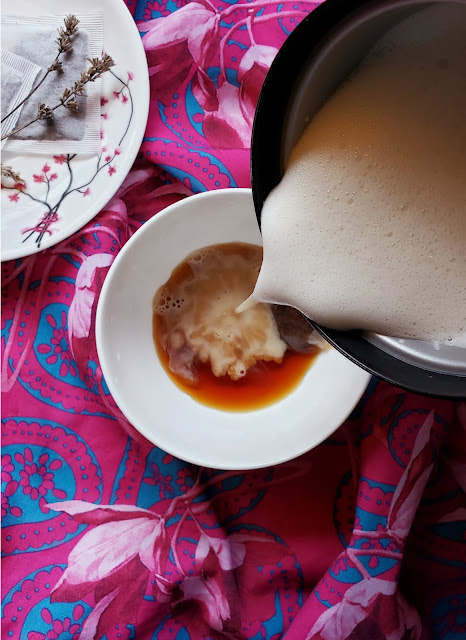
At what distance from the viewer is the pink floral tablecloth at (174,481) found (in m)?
0.82

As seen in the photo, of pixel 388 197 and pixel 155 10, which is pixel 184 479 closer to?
pixel 388 197

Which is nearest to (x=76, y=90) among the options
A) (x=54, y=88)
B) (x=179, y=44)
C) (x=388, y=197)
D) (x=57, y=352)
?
(x=54, y=88)

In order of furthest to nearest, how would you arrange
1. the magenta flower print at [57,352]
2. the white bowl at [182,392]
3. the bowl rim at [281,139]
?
the magenta flower print at [57,352] → the white bowl at [182,392] → the bowl rim at [281,139]

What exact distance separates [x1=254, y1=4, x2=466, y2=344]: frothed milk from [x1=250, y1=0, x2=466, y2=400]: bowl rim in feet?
0.05

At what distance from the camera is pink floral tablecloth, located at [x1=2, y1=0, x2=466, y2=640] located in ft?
2.68

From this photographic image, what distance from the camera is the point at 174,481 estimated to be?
845 millimetres

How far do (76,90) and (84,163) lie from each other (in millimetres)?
96

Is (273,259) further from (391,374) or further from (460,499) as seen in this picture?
(460,499)

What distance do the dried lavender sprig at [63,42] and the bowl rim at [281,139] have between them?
1.48 ft

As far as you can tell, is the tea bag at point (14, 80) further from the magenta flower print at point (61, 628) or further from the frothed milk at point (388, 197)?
the magenta flower print at point (61, 628)

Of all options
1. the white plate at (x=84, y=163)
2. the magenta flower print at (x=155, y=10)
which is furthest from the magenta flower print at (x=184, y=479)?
the magenta flower print at (x=155, y=10)

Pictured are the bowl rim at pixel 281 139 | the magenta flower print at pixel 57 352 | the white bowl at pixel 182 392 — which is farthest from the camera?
the magenta flower print at pixel 57 352

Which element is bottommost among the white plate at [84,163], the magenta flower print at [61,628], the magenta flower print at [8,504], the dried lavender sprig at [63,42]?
the magenta flower print at [61,628]

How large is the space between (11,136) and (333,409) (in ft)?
1.89
